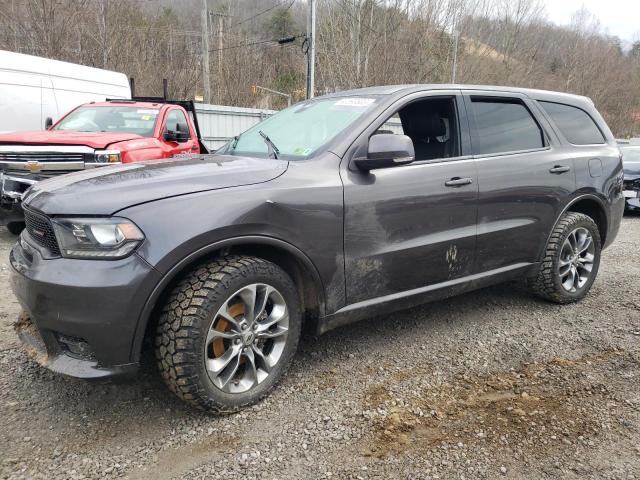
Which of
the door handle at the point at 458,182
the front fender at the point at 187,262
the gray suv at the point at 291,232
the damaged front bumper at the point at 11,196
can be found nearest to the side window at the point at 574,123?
the gray suv at the point at 291,232

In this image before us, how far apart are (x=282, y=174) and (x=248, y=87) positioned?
72.4 feet

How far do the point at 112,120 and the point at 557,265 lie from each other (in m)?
5.95

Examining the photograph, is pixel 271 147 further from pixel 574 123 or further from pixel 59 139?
pixel 59 139

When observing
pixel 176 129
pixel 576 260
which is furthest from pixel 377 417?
pixel 176 129

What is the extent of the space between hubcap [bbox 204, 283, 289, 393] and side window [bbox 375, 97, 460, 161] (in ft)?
4.98

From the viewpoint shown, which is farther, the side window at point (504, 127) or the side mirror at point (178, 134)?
the side mirror at point (178, 134)

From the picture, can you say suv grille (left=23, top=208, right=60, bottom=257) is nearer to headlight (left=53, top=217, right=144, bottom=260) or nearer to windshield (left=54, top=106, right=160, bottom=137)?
headlight (left=53, top=217, right=144, bottom=260)

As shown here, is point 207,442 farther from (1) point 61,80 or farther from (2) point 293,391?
(1) point 61,80

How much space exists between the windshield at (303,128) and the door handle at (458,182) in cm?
71

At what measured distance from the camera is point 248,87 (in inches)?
920

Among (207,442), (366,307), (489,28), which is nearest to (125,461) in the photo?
(207,442)

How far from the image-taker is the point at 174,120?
7348 millimetres

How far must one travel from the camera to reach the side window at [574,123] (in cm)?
404

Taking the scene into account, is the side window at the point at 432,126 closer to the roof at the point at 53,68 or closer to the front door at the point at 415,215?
the front door at the point at 415,215
